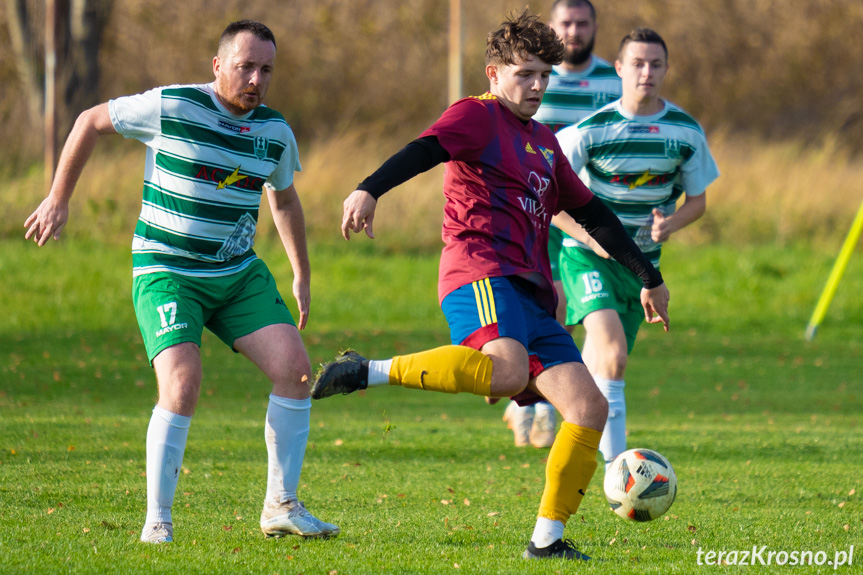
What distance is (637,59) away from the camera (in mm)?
6387

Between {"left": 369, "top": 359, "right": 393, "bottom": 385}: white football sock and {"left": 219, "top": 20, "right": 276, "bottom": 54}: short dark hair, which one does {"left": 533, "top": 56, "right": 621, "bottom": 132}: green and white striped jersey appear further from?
{"left": 369, "top": 359, "right": 393, "bottom": 385}: white football sock

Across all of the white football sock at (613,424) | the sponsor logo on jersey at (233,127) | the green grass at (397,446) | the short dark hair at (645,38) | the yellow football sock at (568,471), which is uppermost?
the short dark hair at (645,38)

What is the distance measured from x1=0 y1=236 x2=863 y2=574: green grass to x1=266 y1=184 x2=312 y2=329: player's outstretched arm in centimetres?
82

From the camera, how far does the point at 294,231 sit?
202 inches

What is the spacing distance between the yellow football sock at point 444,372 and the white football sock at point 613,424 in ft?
7.25

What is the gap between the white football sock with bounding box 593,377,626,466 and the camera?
20.5ft

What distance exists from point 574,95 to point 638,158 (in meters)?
1.48

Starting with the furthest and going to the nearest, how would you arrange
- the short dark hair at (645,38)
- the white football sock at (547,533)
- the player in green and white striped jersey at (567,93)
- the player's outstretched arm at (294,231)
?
the player in green and white striped jersey at (567,93) < the short dark hair at (645,38) < the player's outstretched arm at (294,231) < the white football sock at (547,533)

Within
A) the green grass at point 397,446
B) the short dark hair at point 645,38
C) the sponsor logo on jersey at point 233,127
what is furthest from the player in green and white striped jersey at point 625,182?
the sponsor logo on jersey at point 233,127

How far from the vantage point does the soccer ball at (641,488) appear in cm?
469

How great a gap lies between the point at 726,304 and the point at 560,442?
1280 cm

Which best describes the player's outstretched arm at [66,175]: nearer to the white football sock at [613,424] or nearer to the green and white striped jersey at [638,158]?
the green and white striped jersey at [638,158]

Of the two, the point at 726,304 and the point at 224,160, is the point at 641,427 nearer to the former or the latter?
the point at 224,160

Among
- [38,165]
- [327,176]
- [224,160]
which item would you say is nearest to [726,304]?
[327,176]
